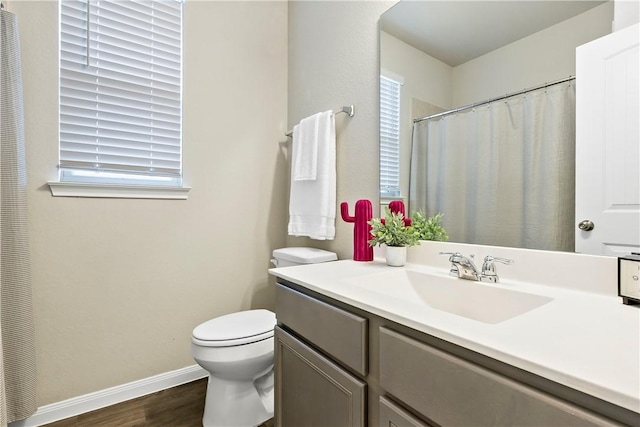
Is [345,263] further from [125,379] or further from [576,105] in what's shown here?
[125,379]

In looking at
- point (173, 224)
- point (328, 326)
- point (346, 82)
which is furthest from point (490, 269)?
point (173, 224)

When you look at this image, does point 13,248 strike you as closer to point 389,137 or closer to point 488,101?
point 389,137

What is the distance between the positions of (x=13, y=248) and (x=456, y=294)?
1.81m

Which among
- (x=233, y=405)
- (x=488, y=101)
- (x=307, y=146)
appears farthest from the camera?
(x=307, y=146)

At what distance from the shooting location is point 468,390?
0.55m

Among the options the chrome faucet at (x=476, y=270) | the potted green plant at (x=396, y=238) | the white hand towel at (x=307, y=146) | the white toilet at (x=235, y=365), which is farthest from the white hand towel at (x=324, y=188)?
the chrome faucet at (x=476, y=270)

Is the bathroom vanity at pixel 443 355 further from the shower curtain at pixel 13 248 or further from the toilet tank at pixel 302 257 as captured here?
the shower curtain at pixel 13 248

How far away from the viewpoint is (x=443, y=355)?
0.60 m

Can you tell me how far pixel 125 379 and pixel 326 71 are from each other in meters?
2.05

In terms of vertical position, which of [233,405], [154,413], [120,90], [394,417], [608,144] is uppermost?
[120,90]

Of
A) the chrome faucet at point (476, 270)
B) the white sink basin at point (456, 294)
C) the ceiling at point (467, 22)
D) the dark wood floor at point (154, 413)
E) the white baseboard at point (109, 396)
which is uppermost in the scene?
the ceiling at point (467, 22)

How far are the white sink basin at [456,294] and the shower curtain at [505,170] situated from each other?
215 mm

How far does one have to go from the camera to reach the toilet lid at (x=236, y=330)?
1.34 m

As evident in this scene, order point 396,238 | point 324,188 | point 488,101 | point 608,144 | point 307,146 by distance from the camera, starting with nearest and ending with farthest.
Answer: point 608,144 < point 488,101 < point 396,238 < point 324,188 < point 307,146
